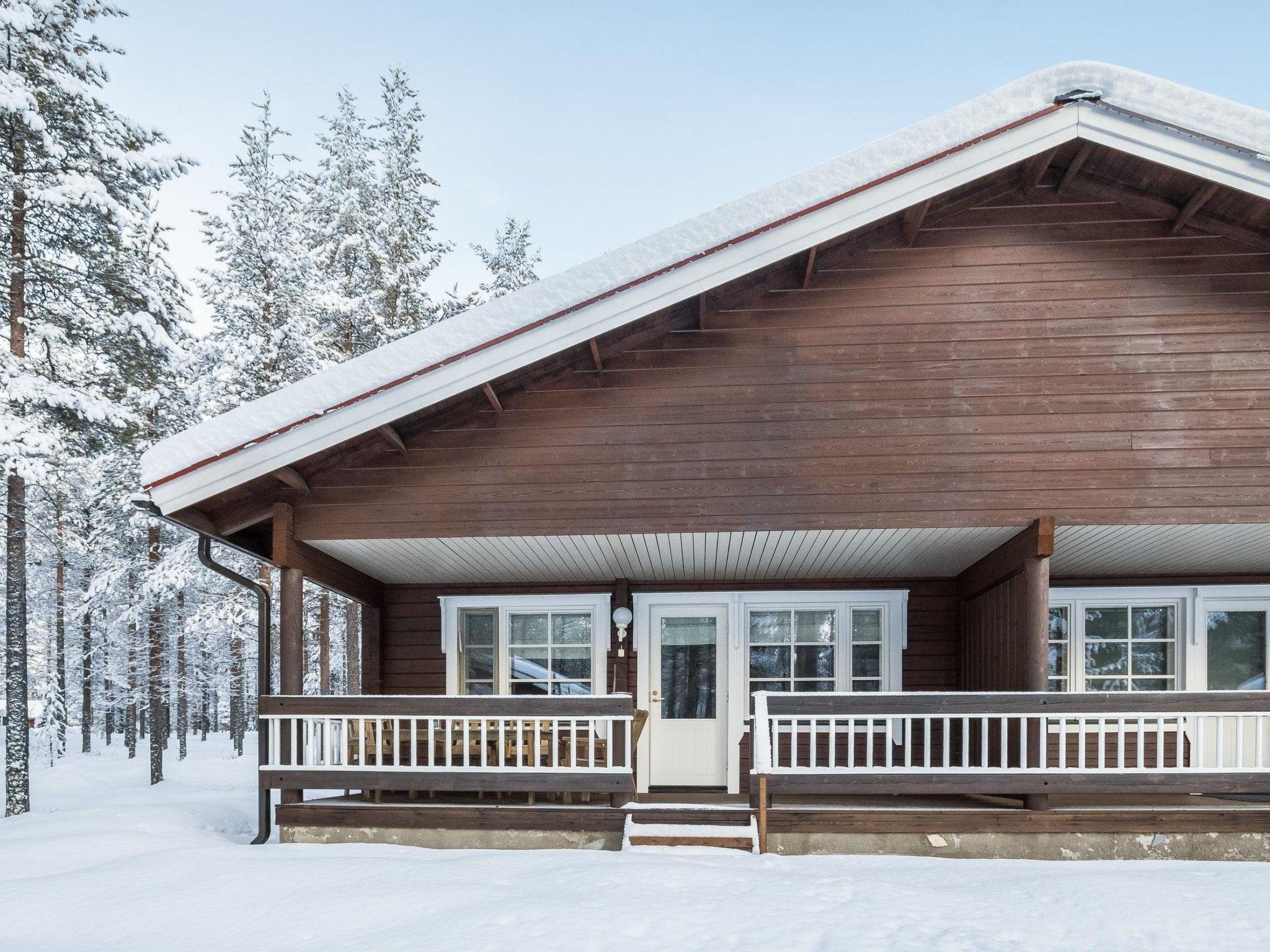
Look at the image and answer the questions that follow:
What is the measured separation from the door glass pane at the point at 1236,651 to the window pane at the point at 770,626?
13.9 ft

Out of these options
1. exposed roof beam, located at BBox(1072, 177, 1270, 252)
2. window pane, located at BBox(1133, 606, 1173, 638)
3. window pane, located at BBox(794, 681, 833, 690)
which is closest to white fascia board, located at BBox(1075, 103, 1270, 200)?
exposed roof beam, located at BBox(1072, 177, 1270, 252)

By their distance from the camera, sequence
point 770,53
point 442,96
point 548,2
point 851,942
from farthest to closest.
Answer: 1. point 442,96
2. point 770,53
3. point 548,2
4. point 851,942

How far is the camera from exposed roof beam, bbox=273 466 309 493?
7.11 m

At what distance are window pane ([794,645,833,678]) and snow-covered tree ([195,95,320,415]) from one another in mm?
10677

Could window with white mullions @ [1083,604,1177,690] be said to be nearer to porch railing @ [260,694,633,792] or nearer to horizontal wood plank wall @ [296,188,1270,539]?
horizontal wood plank wall @ [296,188,1270,539]

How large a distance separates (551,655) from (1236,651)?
695 centimetres

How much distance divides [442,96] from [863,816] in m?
35.3

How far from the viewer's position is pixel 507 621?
1012 cm

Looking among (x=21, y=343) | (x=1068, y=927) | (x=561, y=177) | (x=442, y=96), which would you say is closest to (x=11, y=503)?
(x=21, y=343)

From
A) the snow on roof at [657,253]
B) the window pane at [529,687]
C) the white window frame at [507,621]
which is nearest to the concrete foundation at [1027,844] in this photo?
the white window frame at [507,621]

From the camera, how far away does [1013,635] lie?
7.95m

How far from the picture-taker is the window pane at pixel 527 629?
1009 cm

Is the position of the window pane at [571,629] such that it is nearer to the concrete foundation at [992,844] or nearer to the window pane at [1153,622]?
the concrete foundation at [992,844]

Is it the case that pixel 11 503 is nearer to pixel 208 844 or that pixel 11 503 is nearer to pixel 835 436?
pixel 208 844
